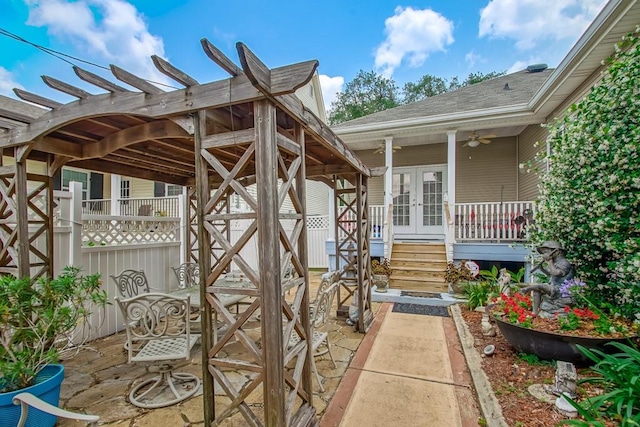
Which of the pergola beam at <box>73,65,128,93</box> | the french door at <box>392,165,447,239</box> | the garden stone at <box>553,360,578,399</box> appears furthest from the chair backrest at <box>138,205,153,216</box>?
the garden stone at <box>553,360,578,399</box>

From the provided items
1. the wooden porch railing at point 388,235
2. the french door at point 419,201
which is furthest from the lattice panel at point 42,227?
the french door at point 419,201

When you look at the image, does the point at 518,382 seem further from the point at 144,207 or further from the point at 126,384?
the point at 144,207

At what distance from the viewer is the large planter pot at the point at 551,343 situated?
271 cm

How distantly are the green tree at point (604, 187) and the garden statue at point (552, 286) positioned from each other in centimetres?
36

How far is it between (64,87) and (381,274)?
5752mm

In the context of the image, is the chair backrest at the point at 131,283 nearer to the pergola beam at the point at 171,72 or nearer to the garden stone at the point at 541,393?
the pergola beam at the point at 171,72

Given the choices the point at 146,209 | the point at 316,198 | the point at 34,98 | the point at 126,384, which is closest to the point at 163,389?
the point at 126,384

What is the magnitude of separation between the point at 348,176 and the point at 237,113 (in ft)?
8.58

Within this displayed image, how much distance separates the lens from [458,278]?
18.6ft

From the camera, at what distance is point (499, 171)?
8.00 meters

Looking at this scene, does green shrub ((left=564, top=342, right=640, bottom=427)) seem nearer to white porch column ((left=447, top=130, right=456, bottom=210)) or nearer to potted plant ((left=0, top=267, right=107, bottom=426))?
potted plant ((left=0, top=267, right=107, bottom=426))

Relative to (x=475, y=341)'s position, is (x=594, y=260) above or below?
above

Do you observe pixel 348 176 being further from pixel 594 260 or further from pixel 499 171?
pixel 499 171

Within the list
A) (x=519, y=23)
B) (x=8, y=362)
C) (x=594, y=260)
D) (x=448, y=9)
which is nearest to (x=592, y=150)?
(x=594, y=260)
